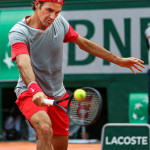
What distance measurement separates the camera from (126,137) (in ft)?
15.2

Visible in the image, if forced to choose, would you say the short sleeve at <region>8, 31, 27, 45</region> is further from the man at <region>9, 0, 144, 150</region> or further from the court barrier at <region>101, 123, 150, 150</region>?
the court barrier at <region>101, 123, 150, 150</region>

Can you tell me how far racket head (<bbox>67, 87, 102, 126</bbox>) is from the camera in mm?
3455

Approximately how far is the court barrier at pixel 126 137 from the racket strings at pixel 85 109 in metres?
0.98

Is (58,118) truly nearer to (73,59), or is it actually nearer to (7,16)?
(73,59)

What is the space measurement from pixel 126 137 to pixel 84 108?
46.4 inches

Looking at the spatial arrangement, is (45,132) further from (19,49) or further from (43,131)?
(19,49)

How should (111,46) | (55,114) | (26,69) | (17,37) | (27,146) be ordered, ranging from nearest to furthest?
(26,69) < (17,37) < (55,114) < (27,146) < (111,46)

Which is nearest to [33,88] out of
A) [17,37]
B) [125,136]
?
[17,37]

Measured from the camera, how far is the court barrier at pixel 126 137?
4551 millimetres

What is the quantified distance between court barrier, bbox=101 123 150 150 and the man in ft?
1.98

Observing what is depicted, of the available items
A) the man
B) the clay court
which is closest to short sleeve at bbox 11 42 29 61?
the man

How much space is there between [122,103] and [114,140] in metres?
4.28

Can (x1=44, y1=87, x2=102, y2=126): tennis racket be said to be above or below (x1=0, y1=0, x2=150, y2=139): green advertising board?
below

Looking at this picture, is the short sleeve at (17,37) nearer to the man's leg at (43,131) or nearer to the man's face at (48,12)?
the man's face at (48,12)
